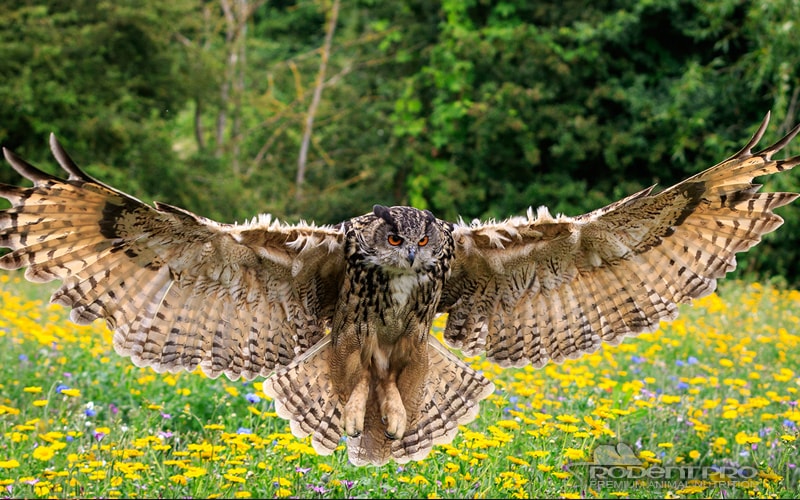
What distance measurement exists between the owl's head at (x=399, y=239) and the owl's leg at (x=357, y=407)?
0.78 m

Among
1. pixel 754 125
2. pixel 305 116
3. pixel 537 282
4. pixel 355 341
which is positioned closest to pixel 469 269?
pixel 537 282

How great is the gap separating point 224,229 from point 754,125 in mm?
13461

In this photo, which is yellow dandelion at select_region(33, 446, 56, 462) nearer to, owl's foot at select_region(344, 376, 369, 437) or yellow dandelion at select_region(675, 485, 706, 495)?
owl's foot at select_region(344, 376, 369, 437)

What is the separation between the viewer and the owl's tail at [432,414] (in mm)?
4816

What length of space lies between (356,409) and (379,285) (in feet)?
2.25

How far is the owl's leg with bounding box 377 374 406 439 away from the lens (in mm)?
4785

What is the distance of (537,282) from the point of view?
5.11 meters

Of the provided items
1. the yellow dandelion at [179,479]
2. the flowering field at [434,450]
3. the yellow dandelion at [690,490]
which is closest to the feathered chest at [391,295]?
the flowering field at [434,450]

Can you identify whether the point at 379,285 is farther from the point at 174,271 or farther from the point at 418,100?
the point at 418,100

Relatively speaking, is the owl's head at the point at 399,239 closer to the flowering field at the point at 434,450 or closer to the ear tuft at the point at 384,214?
the ear tuft at the point at 384,214

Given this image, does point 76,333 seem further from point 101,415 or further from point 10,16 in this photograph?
point 10,16

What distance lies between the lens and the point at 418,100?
2017 centimetres

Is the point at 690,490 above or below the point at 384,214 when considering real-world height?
below

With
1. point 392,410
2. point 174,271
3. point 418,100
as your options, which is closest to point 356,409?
point 392,410
